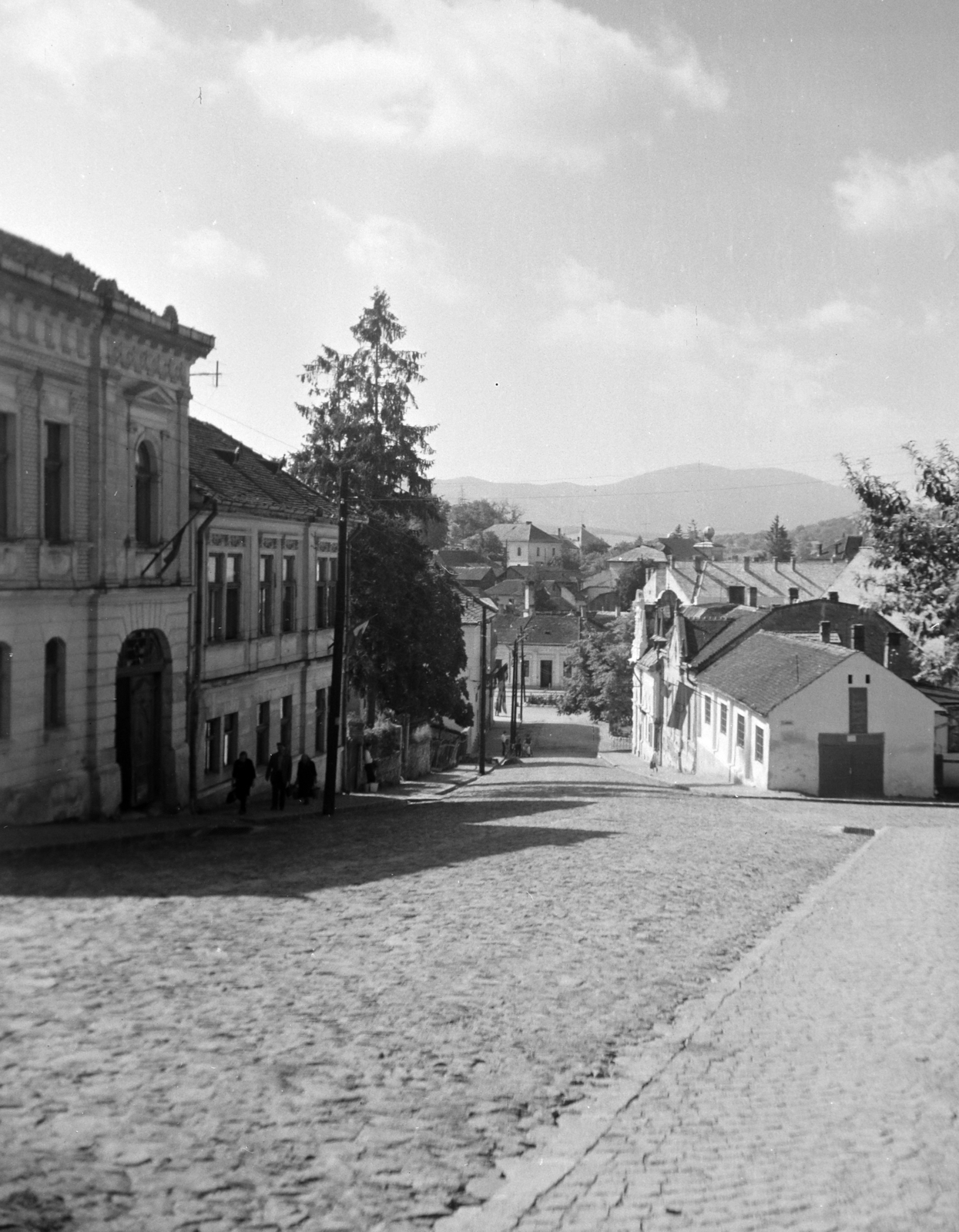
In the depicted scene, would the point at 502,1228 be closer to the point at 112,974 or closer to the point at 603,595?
the point at 112,974

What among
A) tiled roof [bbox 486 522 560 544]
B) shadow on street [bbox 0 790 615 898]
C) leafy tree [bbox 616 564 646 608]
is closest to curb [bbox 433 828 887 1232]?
shadow on street [bbox 0 790 615 898]

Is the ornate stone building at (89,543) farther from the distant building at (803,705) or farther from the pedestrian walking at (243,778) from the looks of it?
the distant building at (803,705)

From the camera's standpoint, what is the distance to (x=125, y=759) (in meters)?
23.2

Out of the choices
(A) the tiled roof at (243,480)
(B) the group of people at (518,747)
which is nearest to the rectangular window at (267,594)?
(A) the tiled roof at (243,480)

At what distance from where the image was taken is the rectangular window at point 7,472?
1883 centimetres

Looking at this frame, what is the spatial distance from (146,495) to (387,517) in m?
18.9

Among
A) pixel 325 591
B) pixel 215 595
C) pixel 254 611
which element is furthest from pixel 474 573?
pixel 215 595

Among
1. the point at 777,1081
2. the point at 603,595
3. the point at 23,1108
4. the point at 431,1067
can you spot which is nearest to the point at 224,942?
the point at 431,1067

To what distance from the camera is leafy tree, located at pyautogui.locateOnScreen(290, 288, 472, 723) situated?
4131cm

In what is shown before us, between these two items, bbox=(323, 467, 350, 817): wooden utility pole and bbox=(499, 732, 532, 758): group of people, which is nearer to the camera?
bbox=(323, 467, 350, 817): wooden utility pole

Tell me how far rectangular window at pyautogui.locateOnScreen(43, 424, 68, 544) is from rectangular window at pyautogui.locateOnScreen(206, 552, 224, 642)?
563cm

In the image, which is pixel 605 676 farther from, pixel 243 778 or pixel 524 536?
pixel 524 536

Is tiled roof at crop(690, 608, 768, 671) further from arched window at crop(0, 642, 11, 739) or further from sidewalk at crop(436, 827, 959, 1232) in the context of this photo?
sidewalk at crop(436, 827, 959, 1232)

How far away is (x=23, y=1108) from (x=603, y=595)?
132793mm
